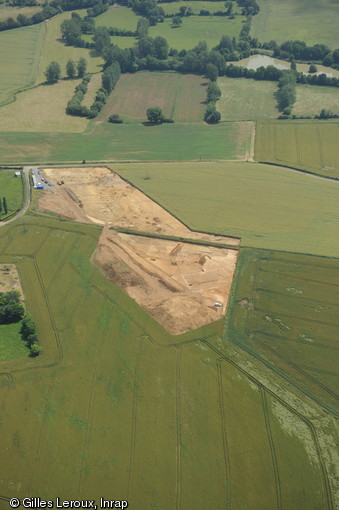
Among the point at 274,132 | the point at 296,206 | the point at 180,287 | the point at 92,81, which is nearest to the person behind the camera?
the point at 180,287

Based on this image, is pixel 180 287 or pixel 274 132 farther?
pixel 274 132

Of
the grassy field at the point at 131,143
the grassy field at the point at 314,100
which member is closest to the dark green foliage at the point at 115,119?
the grassy field at the point at 131,143

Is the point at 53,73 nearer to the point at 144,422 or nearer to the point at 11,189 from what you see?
the point at 11,189

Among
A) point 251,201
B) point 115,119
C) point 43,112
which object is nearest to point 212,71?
point 115,119

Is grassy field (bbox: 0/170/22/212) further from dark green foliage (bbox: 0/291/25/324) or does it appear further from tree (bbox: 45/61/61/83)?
tree (bbox: 45/61/61/83)

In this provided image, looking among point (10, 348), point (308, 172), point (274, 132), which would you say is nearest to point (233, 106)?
point (274, 132)

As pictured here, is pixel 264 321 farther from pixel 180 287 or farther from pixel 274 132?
pixel 274 132
